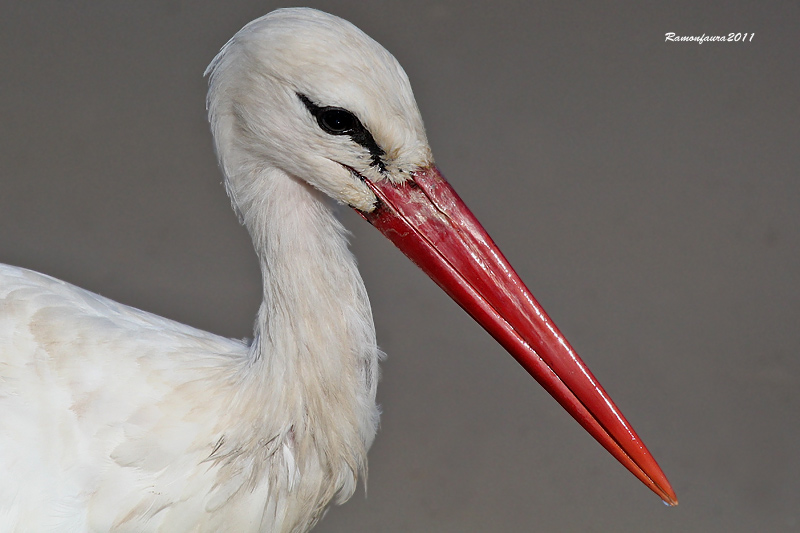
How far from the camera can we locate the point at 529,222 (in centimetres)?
306

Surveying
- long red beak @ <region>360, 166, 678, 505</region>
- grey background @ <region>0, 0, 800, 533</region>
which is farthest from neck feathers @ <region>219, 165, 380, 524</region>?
grey background @ <region>0, 0, 800, 533</region>

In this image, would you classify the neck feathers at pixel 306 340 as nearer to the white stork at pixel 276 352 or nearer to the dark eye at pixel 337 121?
the white stork at pixel 276 352

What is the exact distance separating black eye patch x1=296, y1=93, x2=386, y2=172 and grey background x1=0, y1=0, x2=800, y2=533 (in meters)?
1.39

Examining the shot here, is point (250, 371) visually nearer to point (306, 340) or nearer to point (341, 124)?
point (306, 340)

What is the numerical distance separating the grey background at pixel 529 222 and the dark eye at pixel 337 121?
55.1 inches

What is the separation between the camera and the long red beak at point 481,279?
1.27m

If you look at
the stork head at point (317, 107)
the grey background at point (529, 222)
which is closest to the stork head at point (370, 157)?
the stork head at point (317, 107)

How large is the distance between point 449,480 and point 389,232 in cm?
128

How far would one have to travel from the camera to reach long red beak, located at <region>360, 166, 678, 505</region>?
1.27 m

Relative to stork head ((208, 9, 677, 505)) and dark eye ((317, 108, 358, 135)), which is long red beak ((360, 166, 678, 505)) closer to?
stork head ((208, 9, 677, 505))

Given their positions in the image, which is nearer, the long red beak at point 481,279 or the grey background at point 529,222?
the long red beak at point 481,279

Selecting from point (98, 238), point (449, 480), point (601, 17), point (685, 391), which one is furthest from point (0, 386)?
point (601, 17)

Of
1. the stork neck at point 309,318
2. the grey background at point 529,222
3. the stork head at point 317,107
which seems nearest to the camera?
the stork head at point 317,107

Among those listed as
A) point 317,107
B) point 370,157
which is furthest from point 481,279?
point 317,107
